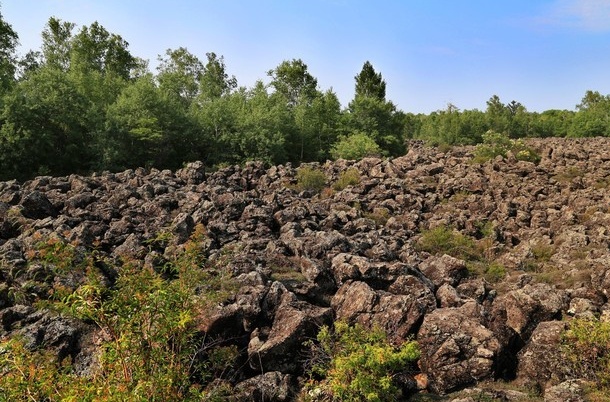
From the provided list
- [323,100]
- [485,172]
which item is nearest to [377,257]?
[485,172]

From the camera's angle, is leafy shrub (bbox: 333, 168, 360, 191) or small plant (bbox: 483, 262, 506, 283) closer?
small plant (bbox: 483, 262, 506, 283)

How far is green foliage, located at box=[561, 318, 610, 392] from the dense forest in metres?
36.8

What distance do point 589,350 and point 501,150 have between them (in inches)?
1487

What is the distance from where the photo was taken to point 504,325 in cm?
1256

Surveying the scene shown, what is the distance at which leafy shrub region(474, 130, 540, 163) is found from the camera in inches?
1688

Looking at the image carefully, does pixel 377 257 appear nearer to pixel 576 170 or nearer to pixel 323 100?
pixel 576 170

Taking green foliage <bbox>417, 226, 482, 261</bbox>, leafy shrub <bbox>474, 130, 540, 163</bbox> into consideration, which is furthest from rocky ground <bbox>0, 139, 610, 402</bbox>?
leafy shrub <bbox>474, 130, 540, 163</bbox>

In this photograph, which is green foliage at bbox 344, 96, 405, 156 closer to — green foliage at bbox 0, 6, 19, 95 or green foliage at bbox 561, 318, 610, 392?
green foliage at bbox 0, 6, 19, 95

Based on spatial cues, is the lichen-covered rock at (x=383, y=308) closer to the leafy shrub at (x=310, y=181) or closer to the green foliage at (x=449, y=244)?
the green foliage at (x=449, y=244)

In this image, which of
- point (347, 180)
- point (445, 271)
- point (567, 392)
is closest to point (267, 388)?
point (567, 392)

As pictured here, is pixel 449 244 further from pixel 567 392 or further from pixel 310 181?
pixel 567 392

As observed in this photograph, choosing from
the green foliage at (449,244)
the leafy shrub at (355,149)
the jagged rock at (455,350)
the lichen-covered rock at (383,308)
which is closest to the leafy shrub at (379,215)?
the green foliage at (449,244)

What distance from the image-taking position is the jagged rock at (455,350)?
11055 mm

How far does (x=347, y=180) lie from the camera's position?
118 feet
